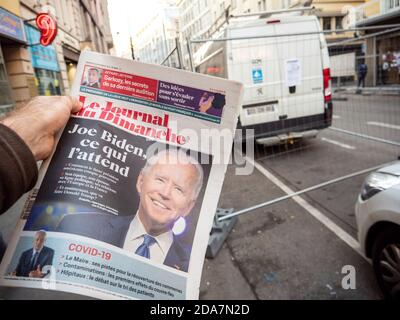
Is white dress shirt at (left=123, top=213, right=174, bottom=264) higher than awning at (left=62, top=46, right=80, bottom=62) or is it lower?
lower

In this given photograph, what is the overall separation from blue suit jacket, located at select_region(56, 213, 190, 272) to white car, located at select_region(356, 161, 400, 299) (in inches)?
61.6

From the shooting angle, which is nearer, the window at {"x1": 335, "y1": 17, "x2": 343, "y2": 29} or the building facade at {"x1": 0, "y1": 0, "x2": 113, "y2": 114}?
the building facade at {"x1": 0, "y1": 0, "x2": 113, "y2": 114}

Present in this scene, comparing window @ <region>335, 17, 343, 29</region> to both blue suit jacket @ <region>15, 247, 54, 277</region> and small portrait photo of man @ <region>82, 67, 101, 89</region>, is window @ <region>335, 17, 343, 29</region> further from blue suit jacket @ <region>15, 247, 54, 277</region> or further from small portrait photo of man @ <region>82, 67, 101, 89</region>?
blue suit jacket @ <region>15, 247, 54, 277</region>

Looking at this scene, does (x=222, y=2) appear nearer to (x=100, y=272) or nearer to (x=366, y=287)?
(x=366, y=287)

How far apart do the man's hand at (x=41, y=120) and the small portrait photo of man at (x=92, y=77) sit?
7cm

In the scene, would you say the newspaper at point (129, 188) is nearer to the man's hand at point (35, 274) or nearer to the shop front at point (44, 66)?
the man's hand at point (35, 274)

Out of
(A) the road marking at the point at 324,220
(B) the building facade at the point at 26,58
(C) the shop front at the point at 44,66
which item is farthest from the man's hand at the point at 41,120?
(C) the shop front at the point at 44,66

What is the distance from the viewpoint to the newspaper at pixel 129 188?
0.74 meters

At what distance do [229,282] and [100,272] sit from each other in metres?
1.78

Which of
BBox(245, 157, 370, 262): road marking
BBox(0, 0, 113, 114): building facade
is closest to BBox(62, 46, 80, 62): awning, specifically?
BBox(0, 0, 113, 114): building facade

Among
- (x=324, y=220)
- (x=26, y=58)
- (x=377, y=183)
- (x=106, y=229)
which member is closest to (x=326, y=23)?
(x=26, y=58)

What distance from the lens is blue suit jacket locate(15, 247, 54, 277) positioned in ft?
2.33

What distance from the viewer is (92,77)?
904 mm
